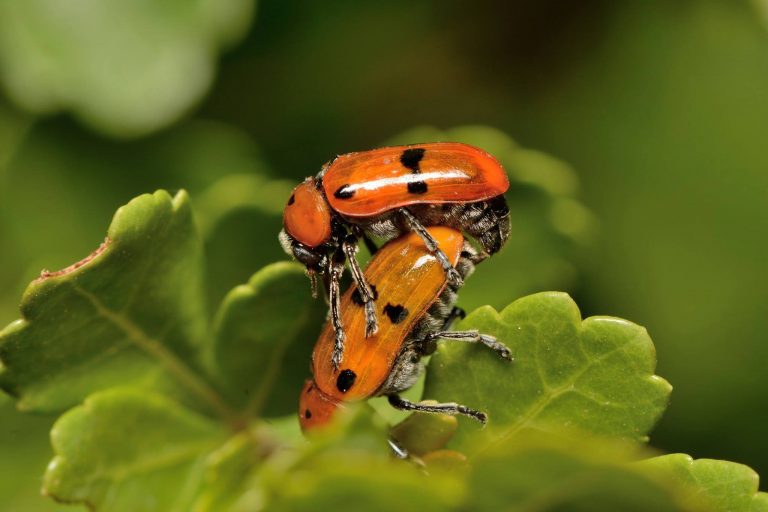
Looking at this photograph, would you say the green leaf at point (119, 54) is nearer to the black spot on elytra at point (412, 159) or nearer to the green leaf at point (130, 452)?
the black spot on elytra at point (412, 159)

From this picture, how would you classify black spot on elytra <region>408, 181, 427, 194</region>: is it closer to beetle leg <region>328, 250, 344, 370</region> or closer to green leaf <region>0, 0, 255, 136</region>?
beetle leg <region>328, 250, 344, 370</region>

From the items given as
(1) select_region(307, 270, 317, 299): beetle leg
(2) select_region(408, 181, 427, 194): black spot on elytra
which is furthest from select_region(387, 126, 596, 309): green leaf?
(1) select_region(307, 270, 317, 299): beetle leg

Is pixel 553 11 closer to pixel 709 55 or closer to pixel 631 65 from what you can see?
pixel 631 65

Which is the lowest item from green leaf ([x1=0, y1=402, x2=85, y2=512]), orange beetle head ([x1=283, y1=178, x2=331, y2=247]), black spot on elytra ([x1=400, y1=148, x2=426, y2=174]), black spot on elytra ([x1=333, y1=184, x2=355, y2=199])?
green leaf ([x1=0, y1=402, x2=85, y2=512])

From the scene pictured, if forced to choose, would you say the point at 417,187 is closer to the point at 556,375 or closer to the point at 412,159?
the point at 412,159

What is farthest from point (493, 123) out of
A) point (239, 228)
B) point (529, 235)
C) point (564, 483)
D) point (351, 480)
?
point (351, 480)

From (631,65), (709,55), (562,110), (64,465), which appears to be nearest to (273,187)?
(64,465)
